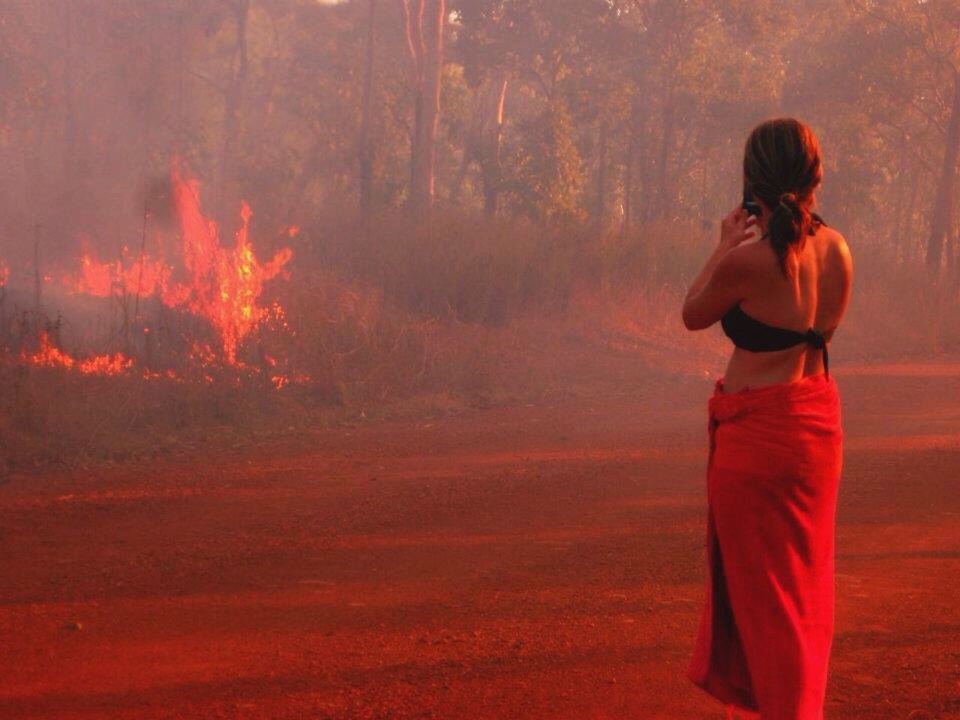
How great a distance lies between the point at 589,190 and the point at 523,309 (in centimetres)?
1861

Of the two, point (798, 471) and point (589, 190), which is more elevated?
point (589, 190)

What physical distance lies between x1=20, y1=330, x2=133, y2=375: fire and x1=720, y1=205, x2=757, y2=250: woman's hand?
7.64 meters

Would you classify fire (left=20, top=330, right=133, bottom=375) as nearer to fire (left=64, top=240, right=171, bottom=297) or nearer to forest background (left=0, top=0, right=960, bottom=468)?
forest background (left=0, top=0, right=960, bottom=468)

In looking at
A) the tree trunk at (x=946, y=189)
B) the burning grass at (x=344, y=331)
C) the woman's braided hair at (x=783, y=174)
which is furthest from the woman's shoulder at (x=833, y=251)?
the tree trunk at (x=946, y=189)

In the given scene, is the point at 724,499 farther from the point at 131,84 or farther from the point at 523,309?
the point at 131,84

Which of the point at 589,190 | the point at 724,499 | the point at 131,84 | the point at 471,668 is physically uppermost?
the point at 131,84

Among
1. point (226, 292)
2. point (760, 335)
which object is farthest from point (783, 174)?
point (226, 292)

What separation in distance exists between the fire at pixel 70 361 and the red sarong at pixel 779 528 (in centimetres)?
766

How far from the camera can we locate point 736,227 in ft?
10.9

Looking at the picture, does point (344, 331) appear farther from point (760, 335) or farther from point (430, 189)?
point (430, 189)

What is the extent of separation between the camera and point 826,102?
27.3 meters

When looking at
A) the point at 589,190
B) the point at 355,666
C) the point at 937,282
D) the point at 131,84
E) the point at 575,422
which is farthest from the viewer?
the point at 589,190

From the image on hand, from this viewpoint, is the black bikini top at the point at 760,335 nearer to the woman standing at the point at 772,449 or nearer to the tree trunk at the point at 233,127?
the woman standing at the point at 772,449

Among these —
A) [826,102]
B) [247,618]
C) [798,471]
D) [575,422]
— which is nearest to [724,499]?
[798,471]
